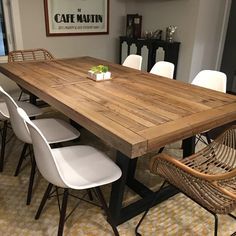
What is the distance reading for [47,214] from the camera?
1.76 meters

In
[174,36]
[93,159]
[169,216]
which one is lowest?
[169,216]

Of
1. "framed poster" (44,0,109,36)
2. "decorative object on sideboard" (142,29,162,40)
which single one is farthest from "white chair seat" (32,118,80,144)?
"decorative object on sideboard" (142,29,162,40)

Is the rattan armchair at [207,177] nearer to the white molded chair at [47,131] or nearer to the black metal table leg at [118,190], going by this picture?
the black metal table leg at [118,190]

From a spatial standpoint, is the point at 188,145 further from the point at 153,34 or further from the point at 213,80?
the point at 153,34

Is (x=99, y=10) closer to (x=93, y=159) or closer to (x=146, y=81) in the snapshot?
(x=146, y=81)

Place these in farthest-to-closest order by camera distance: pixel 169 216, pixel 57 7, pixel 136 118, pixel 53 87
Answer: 1. pixel 57 7
2. pixel 53 87
3. pixel 169 216
4. pixel 136 118

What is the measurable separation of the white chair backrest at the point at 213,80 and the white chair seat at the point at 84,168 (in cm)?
131

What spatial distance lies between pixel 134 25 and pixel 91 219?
343 cm

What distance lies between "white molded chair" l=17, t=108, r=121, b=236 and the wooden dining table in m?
0.13

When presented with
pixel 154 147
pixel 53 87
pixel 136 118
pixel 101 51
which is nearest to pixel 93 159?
pixel 136 118

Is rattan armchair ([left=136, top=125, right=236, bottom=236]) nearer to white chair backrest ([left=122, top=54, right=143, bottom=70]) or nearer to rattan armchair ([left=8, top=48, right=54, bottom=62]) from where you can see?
white chair backrest ([left=122, top=54, right=143, bottom=70])

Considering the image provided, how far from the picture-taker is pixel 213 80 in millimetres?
2336

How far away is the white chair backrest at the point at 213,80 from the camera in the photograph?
2.26 meters

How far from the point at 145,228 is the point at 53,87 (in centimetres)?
117
